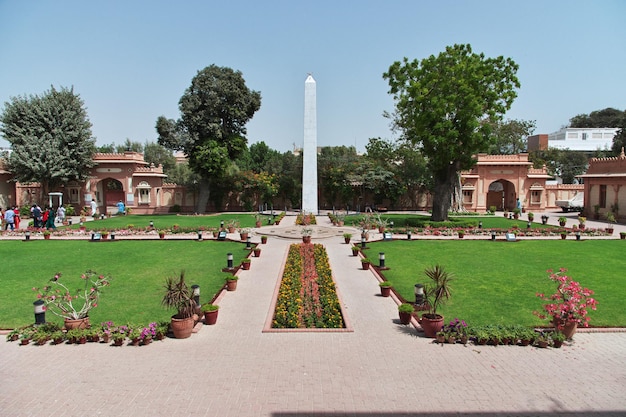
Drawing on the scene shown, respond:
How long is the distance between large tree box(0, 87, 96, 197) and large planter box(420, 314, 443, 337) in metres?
33.0

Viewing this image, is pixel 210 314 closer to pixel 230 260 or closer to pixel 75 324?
pixel 75 324

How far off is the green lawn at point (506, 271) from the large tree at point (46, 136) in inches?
1044

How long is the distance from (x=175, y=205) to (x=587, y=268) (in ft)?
111

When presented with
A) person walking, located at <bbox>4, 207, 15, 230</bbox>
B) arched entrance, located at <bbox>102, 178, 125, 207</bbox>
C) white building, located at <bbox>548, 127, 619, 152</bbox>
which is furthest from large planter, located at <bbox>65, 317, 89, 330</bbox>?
white building, located at <bbox>548, 127, 619, 152</bbox>

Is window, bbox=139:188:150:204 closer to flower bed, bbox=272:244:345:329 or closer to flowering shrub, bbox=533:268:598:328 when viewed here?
flower bed, bbox=272:244:345:329

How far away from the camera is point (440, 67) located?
24.4 metres

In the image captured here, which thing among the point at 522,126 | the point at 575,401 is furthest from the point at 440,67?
the point at 522,126

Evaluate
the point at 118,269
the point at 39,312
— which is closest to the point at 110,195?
the point at 118,269

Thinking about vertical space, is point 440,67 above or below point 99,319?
above

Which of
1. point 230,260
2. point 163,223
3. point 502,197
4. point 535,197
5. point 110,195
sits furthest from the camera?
point 502,197

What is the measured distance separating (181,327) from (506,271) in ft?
33.1

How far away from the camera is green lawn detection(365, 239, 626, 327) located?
931 centimetres

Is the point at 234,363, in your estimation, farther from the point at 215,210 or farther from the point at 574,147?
→ the point at 574,147

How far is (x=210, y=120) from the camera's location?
33.6 meters
